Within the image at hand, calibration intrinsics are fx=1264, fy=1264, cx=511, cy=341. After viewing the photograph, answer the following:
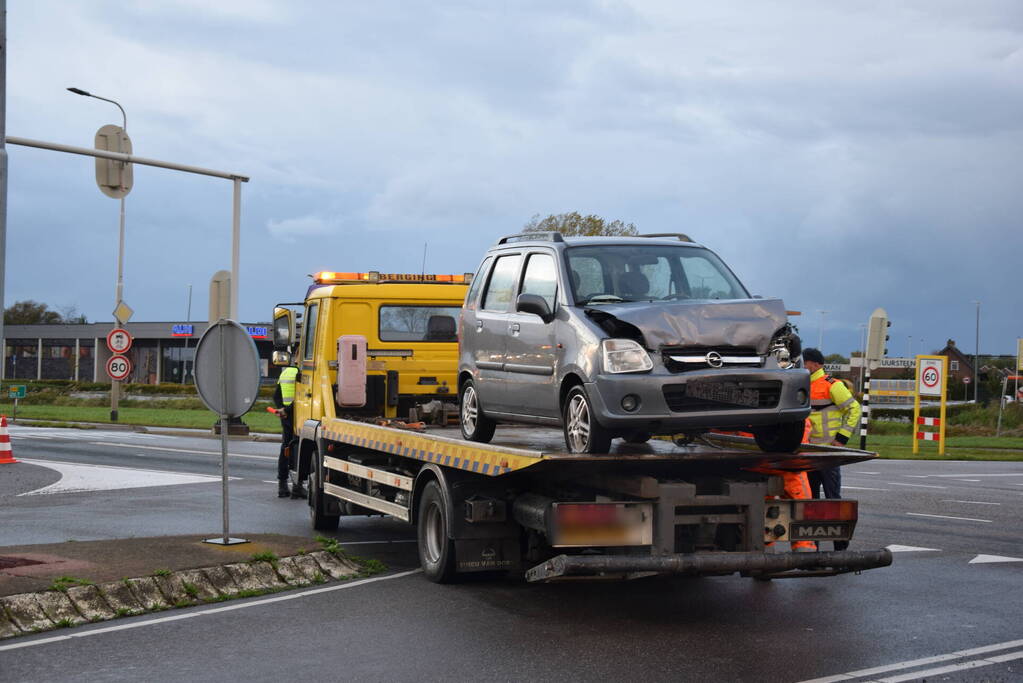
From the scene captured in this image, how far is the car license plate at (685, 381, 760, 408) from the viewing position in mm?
8203

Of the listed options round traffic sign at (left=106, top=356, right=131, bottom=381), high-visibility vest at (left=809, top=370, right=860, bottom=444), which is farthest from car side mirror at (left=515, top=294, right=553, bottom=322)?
round traffic sign at (left=106, top=356, right=131, bottom=381)

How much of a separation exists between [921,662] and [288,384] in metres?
9.78

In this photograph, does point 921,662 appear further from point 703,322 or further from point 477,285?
point 477,285

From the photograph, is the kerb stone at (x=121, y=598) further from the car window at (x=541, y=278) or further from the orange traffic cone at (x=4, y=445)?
the orange traffic cone at (x=4, y=445)

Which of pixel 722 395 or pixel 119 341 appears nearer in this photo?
pixel 722 395

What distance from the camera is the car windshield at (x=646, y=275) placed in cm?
916

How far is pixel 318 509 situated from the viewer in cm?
1319

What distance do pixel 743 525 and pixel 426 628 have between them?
215cm

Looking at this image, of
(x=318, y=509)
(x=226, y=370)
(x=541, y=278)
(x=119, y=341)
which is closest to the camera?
(x=541, y=278)

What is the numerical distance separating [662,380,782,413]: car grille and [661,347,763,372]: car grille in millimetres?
132

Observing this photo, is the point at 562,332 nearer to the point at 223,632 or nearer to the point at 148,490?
the point at 223,632

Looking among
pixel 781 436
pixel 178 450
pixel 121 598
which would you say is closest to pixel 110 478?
pixel 178 450

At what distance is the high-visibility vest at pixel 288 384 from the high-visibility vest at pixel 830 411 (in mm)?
6144

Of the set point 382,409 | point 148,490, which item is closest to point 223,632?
point 382,409
